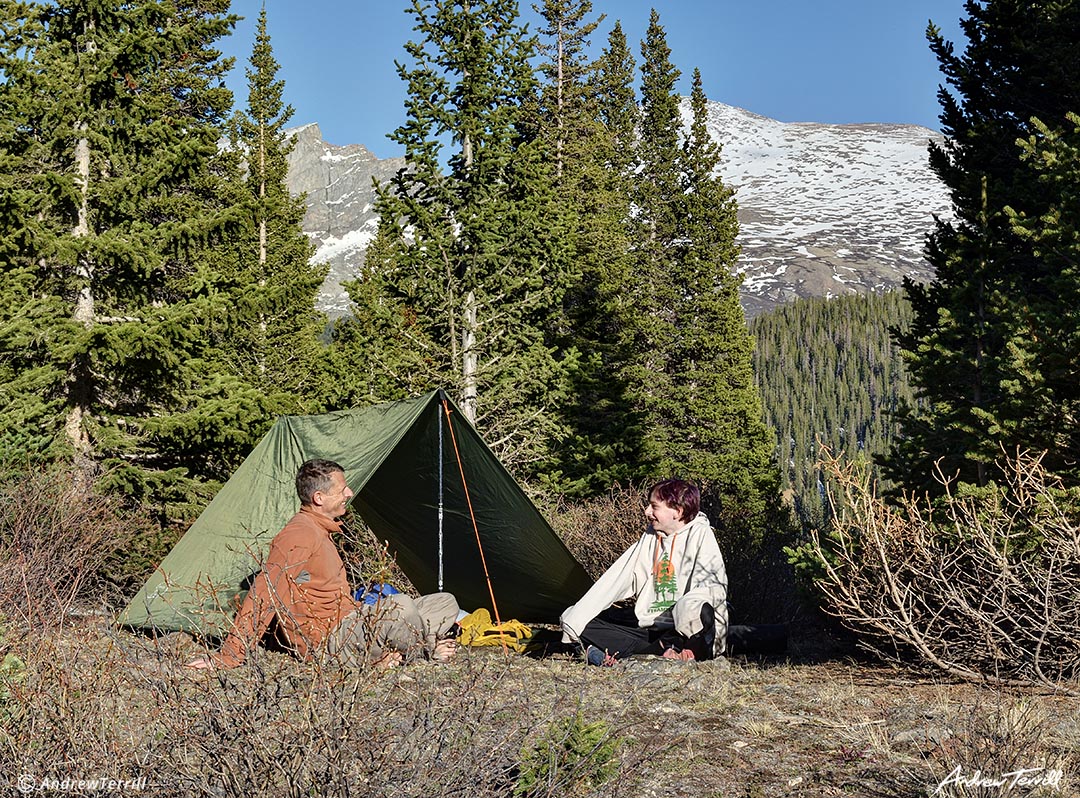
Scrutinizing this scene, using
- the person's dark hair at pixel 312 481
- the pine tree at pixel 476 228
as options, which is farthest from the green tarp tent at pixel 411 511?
the pine tree at pixel 476 228

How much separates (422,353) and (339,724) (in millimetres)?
14682

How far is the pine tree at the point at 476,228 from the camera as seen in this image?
15555mm

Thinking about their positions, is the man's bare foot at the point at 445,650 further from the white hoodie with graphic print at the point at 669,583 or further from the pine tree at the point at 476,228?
the pine tree at the point at 476,228

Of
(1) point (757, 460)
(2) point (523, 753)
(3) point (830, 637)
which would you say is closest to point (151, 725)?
(2) point (523, 753)

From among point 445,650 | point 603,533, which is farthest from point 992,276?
point 445,650

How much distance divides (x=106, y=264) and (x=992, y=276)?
941 cm

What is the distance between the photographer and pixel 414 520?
827 cm

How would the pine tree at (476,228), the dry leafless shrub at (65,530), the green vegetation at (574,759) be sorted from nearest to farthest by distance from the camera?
the green vegetation at (574,759), the dry leafless shrub at (65,530), the pine tree at (476,228)

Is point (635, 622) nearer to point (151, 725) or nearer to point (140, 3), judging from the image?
point (151, 725)

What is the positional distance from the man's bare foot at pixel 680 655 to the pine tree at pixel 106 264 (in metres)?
5.69

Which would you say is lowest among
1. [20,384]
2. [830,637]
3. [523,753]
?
[830,637]

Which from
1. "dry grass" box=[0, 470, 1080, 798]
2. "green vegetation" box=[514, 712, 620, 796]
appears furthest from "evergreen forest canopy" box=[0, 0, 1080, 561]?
"green vegetation" box=[514, 712, 620, 796]

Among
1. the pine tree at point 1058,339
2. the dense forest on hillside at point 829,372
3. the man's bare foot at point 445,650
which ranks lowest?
the man's bare foot at point 445,650

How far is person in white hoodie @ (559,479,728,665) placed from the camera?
5.81m
